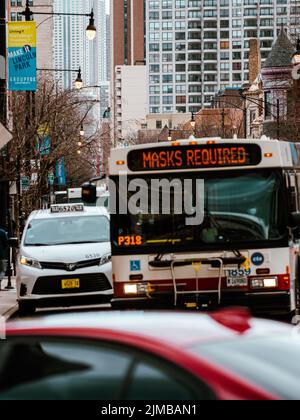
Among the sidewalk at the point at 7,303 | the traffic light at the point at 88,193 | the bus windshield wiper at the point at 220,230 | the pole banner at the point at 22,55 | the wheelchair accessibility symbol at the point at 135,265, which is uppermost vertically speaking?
the pole banner at the point at 22,55

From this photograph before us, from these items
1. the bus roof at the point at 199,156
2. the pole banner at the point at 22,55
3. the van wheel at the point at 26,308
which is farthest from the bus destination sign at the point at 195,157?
the pole banner at the point at 22,55

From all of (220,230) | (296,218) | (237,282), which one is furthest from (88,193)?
(296,218)

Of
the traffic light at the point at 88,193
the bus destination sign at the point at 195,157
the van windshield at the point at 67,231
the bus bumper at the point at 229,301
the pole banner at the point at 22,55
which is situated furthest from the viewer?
the pole banner at the point at 22,55

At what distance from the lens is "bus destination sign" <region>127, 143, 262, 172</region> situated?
1409 centimetres

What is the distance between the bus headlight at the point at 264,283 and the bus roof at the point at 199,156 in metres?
1.59

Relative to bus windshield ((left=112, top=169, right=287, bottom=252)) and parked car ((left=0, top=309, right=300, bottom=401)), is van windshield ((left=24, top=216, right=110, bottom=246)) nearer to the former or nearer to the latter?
bus windshield ((left=112, top=169, right=287, bottom=252))

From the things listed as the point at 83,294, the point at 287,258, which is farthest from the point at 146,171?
the point at 83,294

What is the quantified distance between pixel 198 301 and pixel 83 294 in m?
4.29

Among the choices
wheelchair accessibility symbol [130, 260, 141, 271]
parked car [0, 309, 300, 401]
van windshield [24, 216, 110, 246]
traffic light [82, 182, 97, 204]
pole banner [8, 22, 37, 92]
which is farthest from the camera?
pole banner [8, 22, 37, 92]

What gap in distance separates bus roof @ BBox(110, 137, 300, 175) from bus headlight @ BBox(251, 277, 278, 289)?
5.21 feet

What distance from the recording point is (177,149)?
14289mm

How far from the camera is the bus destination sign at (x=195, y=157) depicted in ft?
46.2

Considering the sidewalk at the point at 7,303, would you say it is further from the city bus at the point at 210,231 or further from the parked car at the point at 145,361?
the parked car at the point at 145,361

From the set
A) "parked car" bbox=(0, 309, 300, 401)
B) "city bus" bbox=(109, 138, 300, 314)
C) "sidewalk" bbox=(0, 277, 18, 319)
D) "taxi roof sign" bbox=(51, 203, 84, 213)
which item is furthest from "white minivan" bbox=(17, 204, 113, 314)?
"parked car" bbox=(0, 309, 300, 401)
